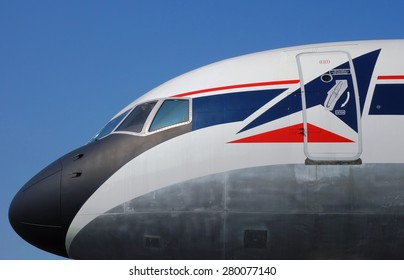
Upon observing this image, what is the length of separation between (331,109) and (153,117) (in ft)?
11.1

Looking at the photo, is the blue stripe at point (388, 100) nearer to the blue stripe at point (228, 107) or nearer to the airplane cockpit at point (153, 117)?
the blue stripe at point (228, 107)

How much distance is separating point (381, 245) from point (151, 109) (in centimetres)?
498

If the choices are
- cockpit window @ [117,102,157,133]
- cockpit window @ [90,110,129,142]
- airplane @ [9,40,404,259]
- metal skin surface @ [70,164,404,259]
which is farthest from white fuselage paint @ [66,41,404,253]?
cockpit window @ [90,110,129,142]

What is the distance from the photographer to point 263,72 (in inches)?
450

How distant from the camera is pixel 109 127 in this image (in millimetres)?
12523

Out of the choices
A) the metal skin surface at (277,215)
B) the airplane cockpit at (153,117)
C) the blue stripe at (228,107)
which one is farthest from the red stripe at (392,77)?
the airplane cockpit at (153,117)

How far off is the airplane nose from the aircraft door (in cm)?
478

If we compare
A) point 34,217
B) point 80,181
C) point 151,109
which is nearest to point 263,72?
point 151,109

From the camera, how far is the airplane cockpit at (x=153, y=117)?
11.4 m

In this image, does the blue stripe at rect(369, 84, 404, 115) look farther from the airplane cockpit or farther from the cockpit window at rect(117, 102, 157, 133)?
the cockpit window at rect(117, 102, 157, 133)

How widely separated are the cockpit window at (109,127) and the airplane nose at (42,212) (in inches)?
39.8

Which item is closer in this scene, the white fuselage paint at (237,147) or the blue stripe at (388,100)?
the white fuselage paint at (237,147)

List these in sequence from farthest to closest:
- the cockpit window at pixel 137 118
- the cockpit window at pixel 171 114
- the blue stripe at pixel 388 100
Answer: the cockpit window at pixel 137 118 → the cockpit window at pixel 171 114 → the blue stripe at pixel 388 100

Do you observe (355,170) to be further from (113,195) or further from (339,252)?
(113,195)
